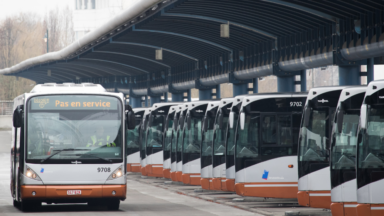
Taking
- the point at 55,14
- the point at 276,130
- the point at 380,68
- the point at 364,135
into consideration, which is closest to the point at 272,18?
the point at 380,68

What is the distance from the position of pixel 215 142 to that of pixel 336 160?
7801 millimetres

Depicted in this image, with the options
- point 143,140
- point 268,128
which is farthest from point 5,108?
point 268,128

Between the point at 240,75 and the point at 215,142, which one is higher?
the point at 240,75

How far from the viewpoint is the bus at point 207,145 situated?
20.7 m

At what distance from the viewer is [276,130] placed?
17125mm

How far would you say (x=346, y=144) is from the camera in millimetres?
12555

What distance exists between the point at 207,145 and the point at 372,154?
34.3 feet

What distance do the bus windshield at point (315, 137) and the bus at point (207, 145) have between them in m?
6.08

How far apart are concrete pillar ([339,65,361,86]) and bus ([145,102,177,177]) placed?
8.32 metres

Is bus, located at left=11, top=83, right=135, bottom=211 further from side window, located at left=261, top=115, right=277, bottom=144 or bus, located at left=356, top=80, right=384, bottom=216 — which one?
bus, located at left=356, top=80, right=384, bottom=216

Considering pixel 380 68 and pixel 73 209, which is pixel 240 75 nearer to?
pixel 380 68

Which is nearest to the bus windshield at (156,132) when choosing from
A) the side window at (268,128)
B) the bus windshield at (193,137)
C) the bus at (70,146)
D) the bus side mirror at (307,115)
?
the bus windshield at (193,137)

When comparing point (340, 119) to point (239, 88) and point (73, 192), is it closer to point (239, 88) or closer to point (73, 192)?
point (73, 192)

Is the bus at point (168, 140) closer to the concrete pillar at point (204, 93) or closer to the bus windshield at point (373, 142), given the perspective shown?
the concrete pillar at point (204, 93)
